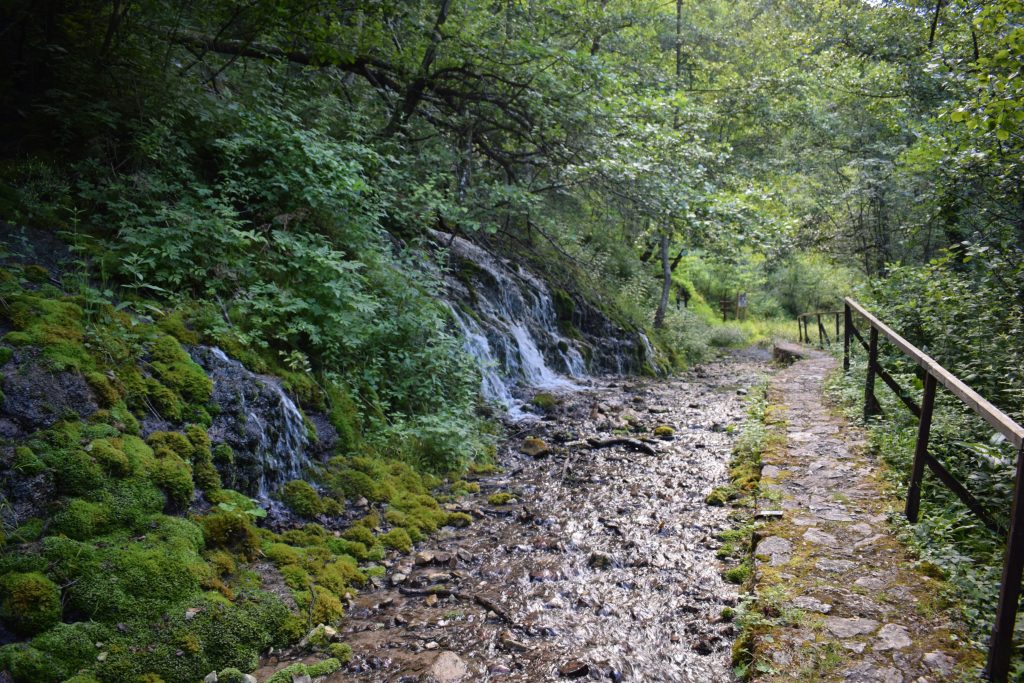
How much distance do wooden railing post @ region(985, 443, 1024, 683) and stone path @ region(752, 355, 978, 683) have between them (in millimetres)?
162

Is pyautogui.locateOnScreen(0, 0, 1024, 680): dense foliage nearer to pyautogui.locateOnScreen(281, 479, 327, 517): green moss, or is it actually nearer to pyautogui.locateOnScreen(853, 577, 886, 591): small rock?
pyautogui.locateOnScreen(281, 479, 327, 517): green moss

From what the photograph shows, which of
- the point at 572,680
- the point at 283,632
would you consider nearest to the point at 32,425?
the point at 283,632

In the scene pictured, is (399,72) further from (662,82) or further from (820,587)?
(820,587)

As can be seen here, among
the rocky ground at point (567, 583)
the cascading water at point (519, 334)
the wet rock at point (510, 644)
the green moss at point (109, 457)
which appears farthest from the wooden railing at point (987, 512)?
the cascading water at point (519, 334)

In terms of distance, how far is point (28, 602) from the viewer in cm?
281

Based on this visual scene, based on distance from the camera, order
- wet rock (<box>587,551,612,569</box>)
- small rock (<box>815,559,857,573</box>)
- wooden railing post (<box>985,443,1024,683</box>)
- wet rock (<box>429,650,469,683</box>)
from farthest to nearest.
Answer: wet rock (<box>587,551,612,569</box>) < small rock (<box>815,559,857,573</box>) < wet rock (<box>429,650,469,683</box>) < wooden railing post (<box>985,443,1024,683</box>)

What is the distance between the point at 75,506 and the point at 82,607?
62cm

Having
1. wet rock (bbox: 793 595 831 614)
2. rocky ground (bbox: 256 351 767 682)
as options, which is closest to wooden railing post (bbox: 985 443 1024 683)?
wet rock (bbox: 793 595 831 614)

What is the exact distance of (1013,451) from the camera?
4215 mm

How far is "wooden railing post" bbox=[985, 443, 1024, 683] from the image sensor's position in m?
2.36

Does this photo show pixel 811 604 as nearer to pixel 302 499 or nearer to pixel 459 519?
pixel 459 519

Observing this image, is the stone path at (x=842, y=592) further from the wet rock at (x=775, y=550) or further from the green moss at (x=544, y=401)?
the green moss at (x=544, y=401)

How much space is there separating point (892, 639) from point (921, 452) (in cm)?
156

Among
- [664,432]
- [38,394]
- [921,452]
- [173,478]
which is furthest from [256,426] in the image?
[664,432]
